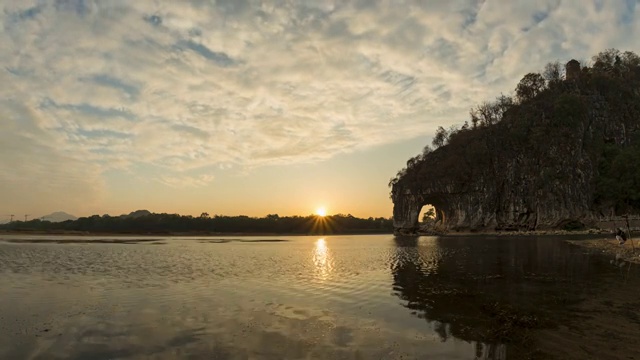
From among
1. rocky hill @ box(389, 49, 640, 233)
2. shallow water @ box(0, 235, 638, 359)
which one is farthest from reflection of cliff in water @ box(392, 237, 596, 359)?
rocky hill @ box(389, 49, 640, 233)

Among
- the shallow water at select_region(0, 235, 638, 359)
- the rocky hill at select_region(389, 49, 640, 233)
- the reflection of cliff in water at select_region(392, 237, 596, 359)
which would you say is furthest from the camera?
the rocky hill at select_region(389, 49, 640, 233)

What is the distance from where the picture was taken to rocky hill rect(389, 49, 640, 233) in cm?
12306

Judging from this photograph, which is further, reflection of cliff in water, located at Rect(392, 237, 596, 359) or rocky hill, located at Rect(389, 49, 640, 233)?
rocky hill, located at Rect(389, 49, 640, 233)

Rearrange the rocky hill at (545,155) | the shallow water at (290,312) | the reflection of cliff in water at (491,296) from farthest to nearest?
1. the rocky hill at (545,155)
2. the reflection of cliff in water at (491,296)
3. the shallow water at (290,312)

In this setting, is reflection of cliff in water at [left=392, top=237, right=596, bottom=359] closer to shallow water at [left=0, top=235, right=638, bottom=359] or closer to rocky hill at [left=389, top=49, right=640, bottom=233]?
shallow water at [left=0, top=235, right=638, bottom=359]

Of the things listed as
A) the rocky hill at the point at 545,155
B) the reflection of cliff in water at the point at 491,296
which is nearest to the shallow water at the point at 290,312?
the reflection of cliff in water at the point at 491,296

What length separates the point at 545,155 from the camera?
417 feet

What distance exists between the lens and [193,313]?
18.0 meters

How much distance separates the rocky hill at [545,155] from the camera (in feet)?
404

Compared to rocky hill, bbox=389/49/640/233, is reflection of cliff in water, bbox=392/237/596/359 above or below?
below

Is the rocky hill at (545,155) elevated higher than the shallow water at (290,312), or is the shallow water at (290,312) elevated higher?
the rocky hill at (545,155)

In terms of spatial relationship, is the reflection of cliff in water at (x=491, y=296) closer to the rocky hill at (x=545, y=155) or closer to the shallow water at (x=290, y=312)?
the shallow water at (x=290, y=312)

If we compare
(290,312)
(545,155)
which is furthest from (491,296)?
(545,155)

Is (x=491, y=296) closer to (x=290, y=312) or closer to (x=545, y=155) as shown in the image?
(x=290, y=312)
